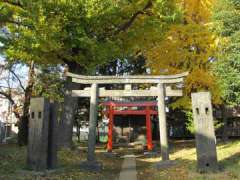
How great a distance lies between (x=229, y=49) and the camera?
1667 centimetres

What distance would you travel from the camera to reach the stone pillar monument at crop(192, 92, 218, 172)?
11.6 metres

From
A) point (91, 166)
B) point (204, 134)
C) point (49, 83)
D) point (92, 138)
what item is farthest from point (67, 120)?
point (49, 83)

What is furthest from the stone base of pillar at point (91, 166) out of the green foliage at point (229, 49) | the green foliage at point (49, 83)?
the green foliage at point (49, 83)

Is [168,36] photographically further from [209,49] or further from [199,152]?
[199,152]

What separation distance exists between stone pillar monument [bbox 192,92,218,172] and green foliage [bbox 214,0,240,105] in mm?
3808

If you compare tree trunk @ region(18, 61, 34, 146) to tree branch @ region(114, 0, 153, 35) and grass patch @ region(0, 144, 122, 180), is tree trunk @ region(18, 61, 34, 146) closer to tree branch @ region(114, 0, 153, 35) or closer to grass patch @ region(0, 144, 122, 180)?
grass patch @ region(0, 144, 122, 180)

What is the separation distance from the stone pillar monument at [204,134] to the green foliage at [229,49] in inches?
150

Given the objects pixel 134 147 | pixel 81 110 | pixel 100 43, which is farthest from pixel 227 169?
pixel 81 110

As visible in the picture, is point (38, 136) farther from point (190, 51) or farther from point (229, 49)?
point (190, 51)

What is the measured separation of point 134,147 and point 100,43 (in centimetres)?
1150

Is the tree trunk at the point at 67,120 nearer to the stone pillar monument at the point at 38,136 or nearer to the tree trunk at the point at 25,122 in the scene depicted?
the tree trunk at the point at 25,122

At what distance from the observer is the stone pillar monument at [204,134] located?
11554mm

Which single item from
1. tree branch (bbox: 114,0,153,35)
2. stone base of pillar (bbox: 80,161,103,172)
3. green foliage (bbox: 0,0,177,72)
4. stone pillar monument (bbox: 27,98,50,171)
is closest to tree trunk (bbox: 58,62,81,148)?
green foliage (bbox: 0,0,177,72)

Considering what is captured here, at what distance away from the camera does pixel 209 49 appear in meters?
20.5
